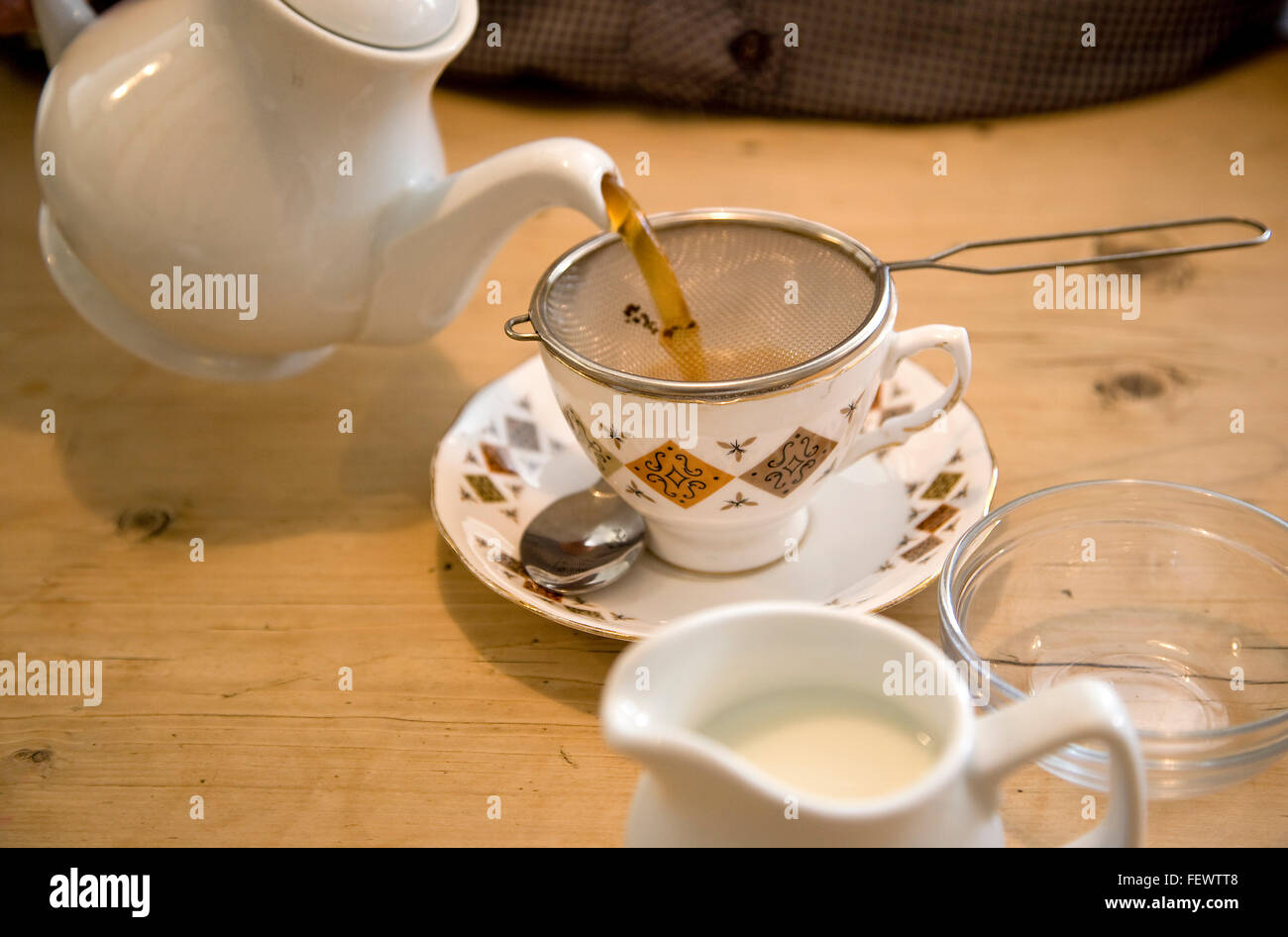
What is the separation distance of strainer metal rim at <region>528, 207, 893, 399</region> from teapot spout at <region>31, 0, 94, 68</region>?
35 centimetres

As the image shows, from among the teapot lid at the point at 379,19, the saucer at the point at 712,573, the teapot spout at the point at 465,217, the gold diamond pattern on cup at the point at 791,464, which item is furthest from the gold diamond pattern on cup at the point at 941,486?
the teapot lid at the point at 379,19

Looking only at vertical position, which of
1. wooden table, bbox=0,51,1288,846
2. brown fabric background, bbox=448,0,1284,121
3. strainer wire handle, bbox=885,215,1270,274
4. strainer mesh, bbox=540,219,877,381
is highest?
brown fabric background, bbox=448,0,1284,121

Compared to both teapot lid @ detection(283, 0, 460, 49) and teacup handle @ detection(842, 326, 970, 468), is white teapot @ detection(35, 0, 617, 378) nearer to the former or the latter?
teapot lid @ detection(283, 0, 460, 49)

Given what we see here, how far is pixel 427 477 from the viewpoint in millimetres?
800

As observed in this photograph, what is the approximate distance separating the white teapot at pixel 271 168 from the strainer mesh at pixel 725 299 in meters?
0.07

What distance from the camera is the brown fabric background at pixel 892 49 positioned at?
3.87 feet

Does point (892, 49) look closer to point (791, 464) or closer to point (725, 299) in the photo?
point (725, 299)

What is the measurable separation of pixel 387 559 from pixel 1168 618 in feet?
1.52

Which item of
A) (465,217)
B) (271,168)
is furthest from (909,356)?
(271,168)

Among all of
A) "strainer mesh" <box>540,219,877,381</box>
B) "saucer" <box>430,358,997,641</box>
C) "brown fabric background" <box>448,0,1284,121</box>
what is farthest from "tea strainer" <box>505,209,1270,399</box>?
"brown fabric background" <box>448,0,1284,121</box>

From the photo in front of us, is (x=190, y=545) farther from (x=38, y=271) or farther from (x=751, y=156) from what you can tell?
(x=751, y=156)

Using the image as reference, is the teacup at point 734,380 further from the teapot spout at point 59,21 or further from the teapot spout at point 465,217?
the teapot spout at point 59,21

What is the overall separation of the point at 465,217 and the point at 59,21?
30 cm

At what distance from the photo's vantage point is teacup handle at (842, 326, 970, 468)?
2.13ft
